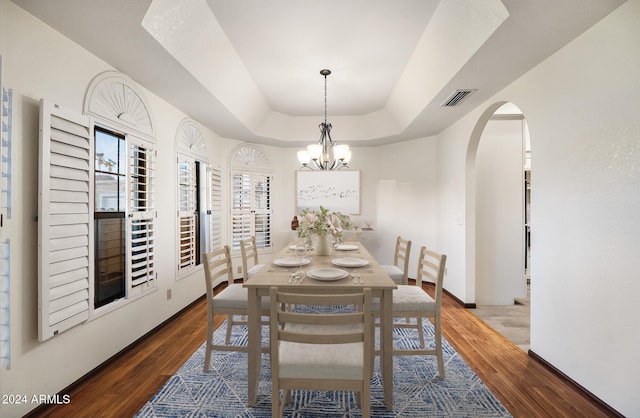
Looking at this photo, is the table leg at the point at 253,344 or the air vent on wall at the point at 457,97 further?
the air vent on wall at the point at 457,97

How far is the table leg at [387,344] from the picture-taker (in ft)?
5.89

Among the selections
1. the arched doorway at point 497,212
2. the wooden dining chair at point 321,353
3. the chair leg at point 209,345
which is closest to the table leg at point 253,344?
the wooden dining chair at point 321,353

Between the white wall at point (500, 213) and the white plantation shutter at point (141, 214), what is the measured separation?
377cm

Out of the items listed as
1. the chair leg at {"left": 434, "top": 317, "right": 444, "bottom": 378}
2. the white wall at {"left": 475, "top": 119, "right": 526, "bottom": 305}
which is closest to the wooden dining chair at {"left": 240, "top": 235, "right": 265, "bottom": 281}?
the chair leg at {"left": 434, "top": 317, "right": 444, "bottom": 378}

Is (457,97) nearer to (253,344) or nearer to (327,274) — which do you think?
(327,274)

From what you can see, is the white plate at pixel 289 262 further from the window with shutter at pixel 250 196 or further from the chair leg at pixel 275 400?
the window with shutter at pixel 250 196

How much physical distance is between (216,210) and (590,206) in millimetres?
4098

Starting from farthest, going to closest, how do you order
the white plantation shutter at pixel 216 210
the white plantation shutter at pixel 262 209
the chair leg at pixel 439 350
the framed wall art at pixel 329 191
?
the framed wall art at pixel 329 191 → the white plantation shutter at pixel 262 209 → the white plantation shutter at pixel 216 210 → the chair leg at pixel 439 350

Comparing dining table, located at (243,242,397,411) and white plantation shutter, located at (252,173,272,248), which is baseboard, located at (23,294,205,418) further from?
white plantation shutter, located at (252,173,272,248)

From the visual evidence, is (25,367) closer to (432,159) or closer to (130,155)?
(130,155)

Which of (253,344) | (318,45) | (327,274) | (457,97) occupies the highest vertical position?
(318,45)

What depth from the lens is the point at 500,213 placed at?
3680 millimetres

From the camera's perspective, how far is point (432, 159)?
4.67m

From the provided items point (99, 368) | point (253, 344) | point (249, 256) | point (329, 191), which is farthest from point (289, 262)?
point (329, 191)
